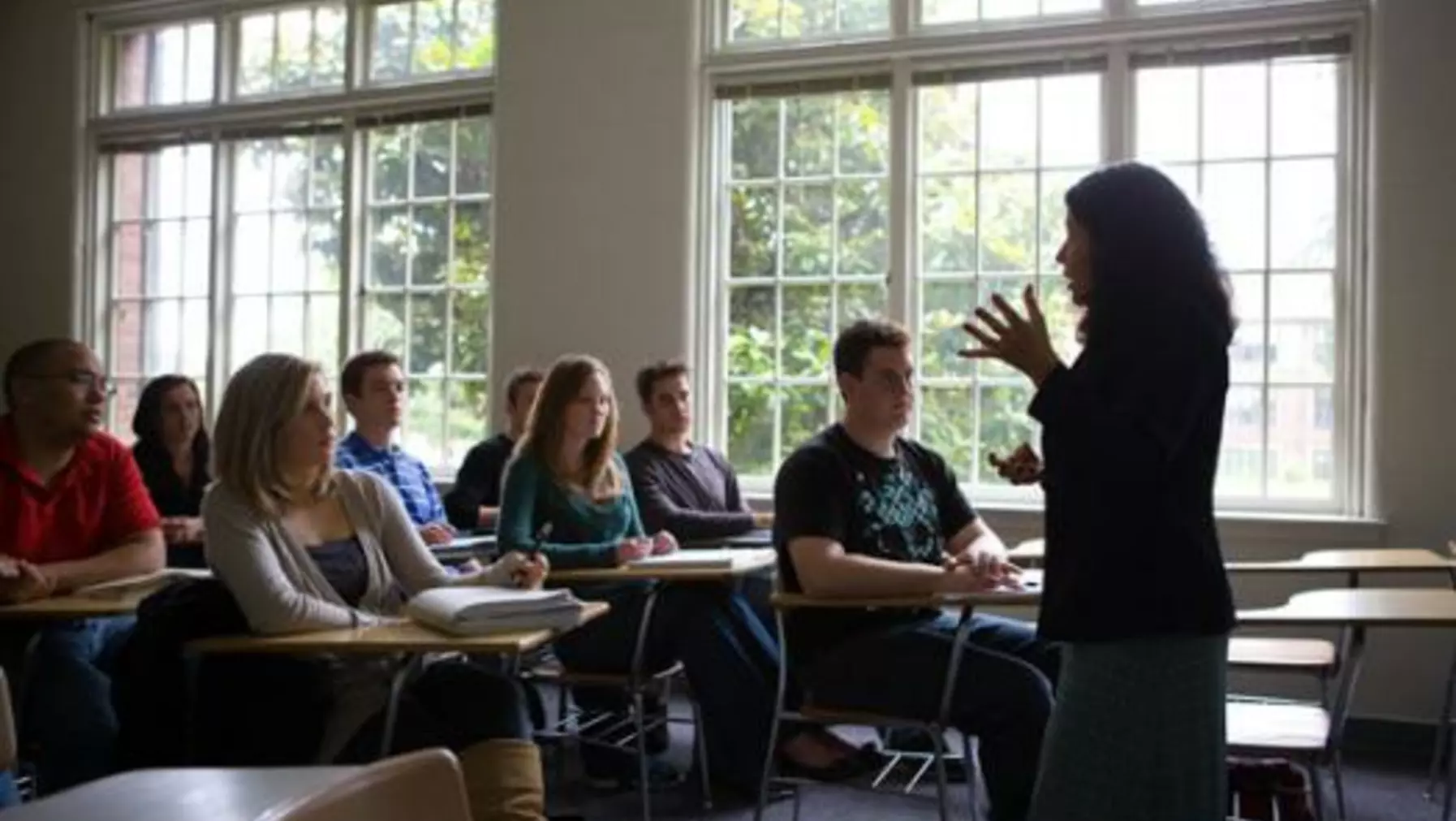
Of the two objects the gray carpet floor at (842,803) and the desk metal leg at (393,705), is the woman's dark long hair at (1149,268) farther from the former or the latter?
the gray carpet floor at (842,803)

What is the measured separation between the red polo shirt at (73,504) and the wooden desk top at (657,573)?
1.02 meters

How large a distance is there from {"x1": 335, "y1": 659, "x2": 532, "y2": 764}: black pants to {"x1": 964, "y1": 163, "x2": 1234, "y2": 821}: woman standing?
112 cm

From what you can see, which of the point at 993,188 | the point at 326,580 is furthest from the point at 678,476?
the point at 326,580

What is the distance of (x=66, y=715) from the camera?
286 cm

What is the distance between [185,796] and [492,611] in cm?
169

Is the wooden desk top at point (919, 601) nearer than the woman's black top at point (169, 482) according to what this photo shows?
Yes

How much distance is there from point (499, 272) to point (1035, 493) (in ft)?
7.94

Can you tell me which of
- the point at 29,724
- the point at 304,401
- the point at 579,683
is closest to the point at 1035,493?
the point at 579,683

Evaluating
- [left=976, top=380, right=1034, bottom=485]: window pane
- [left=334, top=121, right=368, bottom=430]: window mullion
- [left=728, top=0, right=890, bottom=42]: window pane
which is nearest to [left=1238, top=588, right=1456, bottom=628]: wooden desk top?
[left=976, top=380, right=1034, bottom=485]: window pane

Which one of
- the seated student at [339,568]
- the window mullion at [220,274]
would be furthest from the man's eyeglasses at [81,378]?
the window mullion at [220,274]

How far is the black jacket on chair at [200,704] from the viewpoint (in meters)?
2.40

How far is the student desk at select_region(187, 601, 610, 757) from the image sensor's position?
7.79 feet

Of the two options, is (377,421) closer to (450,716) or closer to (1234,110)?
(450,716)

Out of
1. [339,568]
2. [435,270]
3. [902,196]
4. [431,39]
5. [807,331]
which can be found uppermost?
[431,39]
